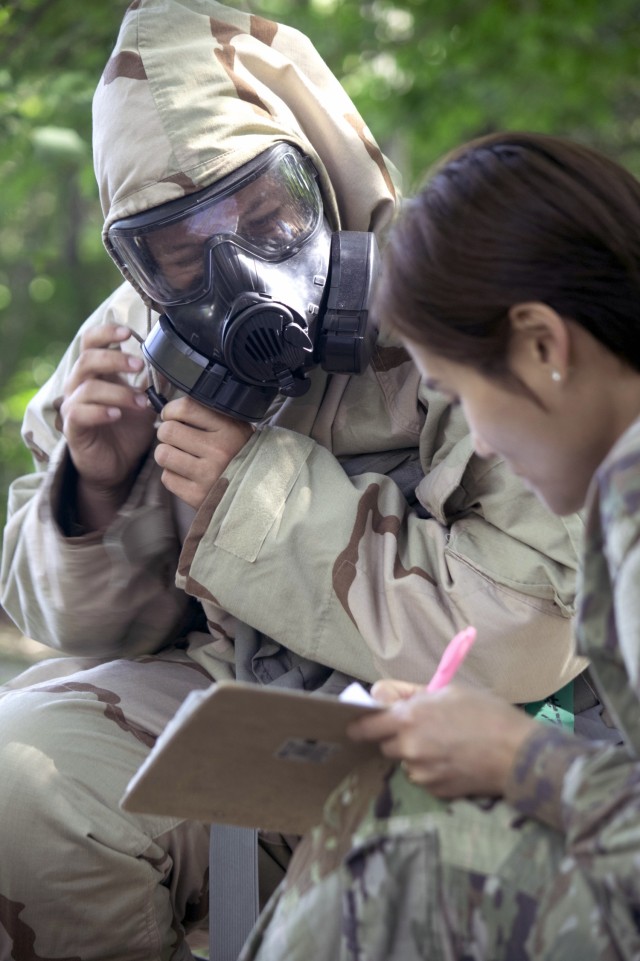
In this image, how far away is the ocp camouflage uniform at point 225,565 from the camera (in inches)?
87.2

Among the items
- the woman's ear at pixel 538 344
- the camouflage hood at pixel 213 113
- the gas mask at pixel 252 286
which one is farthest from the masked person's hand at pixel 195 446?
the woman's ear at pixel 538 344

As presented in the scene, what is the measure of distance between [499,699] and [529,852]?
211 mm

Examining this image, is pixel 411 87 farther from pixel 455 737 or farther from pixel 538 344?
pixel 455 737

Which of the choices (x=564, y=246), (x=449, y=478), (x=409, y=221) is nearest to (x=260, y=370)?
(x=449, y=478)

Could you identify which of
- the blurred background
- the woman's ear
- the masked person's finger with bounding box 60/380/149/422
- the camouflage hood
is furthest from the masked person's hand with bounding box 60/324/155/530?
the blurred background

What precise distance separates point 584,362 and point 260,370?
0.86 meters

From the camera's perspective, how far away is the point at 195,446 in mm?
2396

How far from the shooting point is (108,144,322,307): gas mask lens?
2.39 metres

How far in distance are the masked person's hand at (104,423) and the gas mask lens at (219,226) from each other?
20 centimetres

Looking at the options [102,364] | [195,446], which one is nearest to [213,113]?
[102,364]

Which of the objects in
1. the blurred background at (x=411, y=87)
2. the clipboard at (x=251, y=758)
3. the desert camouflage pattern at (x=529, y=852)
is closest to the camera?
the desert camouflage pattern at (x=529, y=852)

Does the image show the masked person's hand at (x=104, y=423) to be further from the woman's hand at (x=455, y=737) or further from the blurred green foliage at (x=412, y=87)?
the blurred green foliage at (x=412, y=87)

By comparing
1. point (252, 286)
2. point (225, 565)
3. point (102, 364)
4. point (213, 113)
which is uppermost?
point (213, 113)

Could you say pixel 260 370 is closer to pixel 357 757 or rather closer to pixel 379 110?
pixel 357 757
